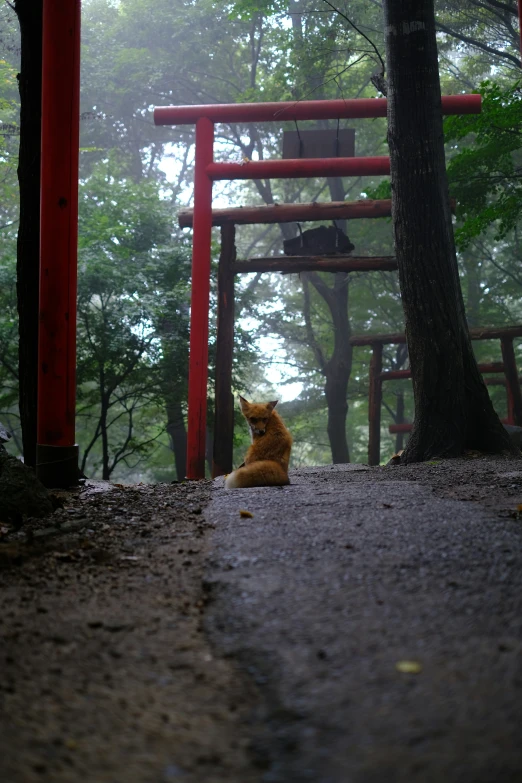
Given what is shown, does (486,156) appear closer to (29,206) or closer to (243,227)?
(29,206)

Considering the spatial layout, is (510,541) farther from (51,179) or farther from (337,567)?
(51,179)

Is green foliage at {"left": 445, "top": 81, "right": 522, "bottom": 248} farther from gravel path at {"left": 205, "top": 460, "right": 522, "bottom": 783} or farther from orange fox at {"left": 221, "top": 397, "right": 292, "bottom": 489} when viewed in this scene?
gravel path at {"left": 205, "top": 460, "right": 522, "bottom": 783}

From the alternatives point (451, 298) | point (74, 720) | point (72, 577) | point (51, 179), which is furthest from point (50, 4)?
point (74, 720)

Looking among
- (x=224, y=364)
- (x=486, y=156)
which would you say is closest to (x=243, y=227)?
(x=486, y=156)

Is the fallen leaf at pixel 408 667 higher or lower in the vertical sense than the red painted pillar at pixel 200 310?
lower

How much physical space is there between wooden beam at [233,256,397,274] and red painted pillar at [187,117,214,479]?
65 centimetres

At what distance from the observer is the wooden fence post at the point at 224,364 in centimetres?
992

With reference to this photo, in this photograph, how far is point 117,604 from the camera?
228 cm

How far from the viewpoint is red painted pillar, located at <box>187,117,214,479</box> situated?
959cm

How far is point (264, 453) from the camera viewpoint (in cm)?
575

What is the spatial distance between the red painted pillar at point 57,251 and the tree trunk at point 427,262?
318 centimetres

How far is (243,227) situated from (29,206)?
23767mm

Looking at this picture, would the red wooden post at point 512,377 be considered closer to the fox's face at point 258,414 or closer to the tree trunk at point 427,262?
the tree trunk at point 427,262

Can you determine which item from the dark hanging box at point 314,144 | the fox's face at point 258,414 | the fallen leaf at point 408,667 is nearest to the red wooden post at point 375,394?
the dark hanging box at point 314,144
